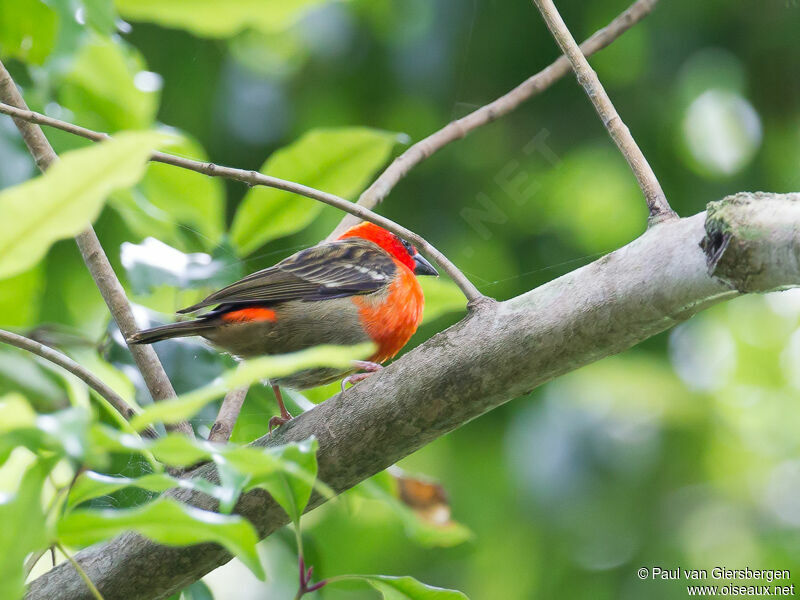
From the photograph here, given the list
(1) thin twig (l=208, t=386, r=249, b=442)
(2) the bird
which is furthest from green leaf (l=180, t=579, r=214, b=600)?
(2) the bird

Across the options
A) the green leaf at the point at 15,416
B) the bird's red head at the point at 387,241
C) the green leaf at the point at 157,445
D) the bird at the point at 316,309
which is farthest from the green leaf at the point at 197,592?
the bird's red head at the point at 387,241

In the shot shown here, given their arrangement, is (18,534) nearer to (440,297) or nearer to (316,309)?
(440,297)

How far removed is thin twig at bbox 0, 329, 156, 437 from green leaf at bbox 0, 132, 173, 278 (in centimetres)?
85

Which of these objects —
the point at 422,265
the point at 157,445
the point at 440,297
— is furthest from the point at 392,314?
the point at 157,445

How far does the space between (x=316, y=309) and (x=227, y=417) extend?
84cm

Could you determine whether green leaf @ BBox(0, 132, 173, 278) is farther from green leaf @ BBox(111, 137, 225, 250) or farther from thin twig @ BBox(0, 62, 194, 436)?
green leaf @ BBox(111, 137, 225, 250)

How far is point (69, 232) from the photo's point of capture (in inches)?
45.1

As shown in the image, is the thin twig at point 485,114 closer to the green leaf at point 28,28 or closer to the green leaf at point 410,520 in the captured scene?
the green leaf at point 410,520

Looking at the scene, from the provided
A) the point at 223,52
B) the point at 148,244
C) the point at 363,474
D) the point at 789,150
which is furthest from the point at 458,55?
the point at 363,474

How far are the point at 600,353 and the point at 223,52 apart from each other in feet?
11.4

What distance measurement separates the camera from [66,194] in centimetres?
113

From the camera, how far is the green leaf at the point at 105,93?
10.5 feet

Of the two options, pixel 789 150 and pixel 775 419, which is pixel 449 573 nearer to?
pixel 775 419

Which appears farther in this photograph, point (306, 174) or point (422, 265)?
point (422, 265)
